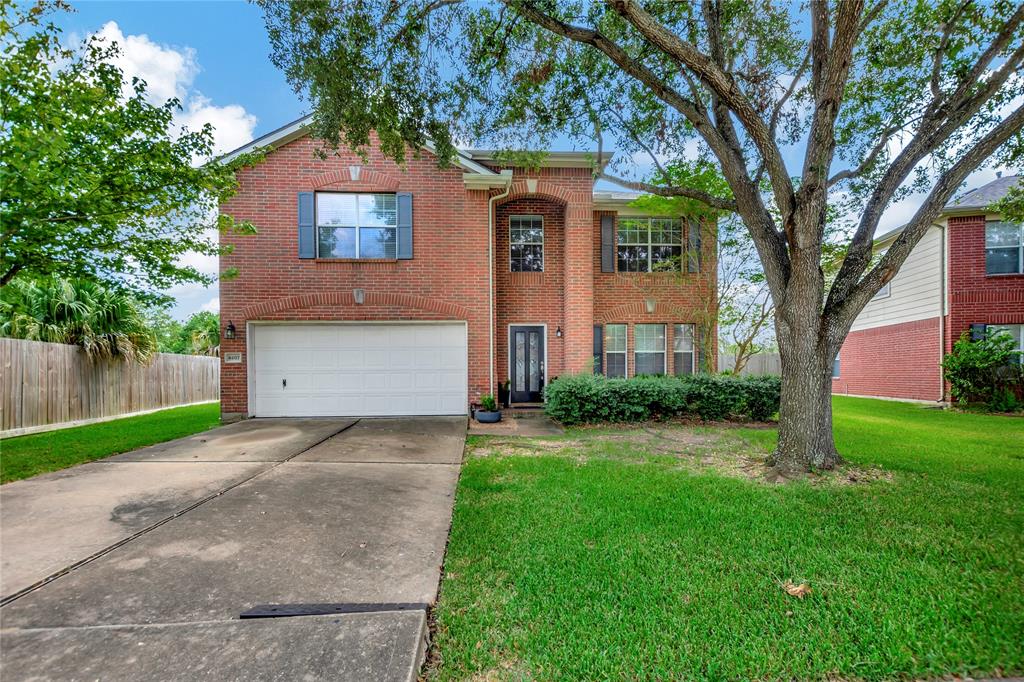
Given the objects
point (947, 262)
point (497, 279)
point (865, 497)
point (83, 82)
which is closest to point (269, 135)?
point (83, 82)

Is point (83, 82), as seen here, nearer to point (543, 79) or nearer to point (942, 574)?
point (543, 79)

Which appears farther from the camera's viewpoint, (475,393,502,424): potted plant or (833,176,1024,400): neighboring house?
(833,176,1024,400): neighboring house

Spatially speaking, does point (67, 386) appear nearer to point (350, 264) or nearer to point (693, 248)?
point (350, 264)

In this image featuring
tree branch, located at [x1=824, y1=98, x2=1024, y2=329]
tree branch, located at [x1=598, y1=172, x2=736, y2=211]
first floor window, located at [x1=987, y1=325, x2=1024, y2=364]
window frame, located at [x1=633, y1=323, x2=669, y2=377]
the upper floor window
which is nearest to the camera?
tree branch, located at [x1=824, y1=98, x2=1024, y2=329]

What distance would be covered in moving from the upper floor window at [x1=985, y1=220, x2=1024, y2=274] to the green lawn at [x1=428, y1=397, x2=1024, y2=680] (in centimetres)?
1056

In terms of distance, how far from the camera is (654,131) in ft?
21.5

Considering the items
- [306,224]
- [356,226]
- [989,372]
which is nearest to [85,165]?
[306,224]

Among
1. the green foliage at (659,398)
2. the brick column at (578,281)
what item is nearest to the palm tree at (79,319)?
the green foliage at (659,398)

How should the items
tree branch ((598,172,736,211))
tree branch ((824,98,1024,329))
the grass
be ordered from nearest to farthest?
tree branch ((824,98,1024,329))
tree branch ((598,172,736,211))
the grass

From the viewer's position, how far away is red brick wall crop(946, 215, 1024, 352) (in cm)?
1132

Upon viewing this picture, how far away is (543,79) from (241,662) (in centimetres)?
715

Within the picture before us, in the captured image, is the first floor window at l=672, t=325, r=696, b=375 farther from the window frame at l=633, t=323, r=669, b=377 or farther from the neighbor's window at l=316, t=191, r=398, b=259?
the neighbor's window at l=316, t=191, r=398, b=259

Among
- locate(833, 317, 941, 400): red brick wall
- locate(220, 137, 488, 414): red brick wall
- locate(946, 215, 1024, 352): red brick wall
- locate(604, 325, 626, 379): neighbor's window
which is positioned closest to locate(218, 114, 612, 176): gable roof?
locate(220, 137, 488, 414): red brick wall

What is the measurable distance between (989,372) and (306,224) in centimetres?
1721
